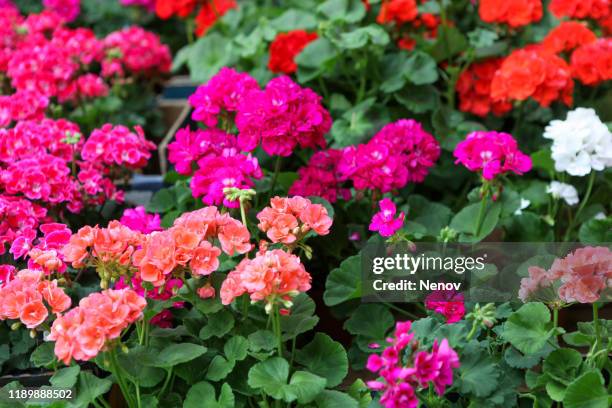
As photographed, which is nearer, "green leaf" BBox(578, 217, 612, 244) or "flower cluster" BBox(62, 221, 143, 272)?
"flower cluster" BBox(62, 221, 143, 272)

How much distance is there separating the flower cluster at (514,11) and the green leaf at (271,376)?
1.39m

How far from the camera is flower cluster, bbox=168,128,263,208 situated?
5.35ft

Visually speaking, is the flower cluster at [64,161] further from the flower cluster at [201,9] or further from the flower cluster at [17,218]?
the flower cluster at [201,9]

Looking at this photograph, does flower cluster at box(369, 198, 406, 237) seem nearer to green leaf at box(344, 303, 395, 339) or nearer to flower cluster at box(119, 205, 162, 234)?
green leaf at box(344, 303, 395, 339)

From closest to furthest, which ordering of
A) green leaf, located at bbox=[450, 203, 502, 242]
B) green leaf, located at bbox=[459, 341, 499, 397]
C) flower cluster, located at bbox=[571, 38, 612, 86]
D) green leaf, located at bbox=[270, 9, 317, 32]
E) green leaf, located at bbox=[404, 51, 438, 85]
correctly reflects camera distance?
green leaf, located at bbox=[459, 341, 499, 397]
green leaf, located at bbox=[450, 203, 502, 242]
flower cluster, located at bbox=[571, 38, 612, 86]
green leaf, located at bbox=[404, 51, 438, 85]
green leaf, located at bbox=[270, 9, 317, 32]

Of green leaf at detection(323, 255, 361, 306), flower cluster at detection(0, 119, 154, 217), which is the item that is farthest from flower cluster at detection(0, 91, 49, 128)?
green leaf at detection(323, 255, 361, 306)

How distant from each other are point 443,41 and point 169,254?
1.39 meters

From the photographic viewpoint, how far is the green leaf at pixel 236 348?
1.39 m

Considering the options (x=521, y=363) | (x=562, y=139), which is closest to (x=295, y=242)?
(x=521, y=363)

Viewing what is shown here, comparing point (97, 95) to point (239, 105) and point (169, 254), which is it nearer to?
point (239, 105)

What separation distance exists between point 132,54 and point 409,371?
1938 millimetres

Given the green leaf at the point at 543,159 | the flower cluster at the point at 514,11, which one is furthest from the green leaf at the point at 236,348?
the flower cluster at the point at 514,11

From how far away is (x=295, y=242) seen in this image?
1.43 metres

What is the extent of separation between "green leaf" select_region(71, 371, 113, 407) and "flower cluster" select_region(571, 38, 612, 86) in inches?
57.1
